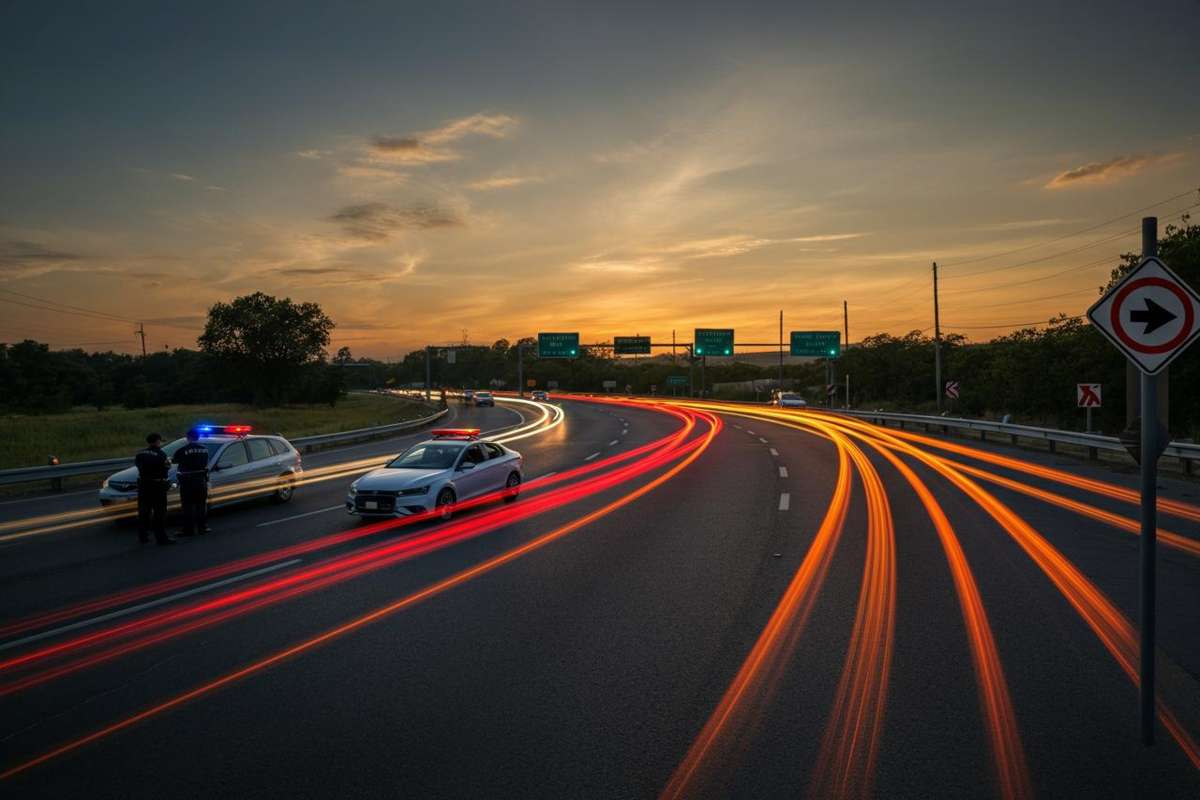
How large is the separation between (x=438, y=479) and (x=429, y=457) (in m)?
1.43

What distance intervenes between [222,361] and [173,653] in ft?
317

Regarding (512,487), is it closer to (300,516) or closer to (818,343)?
(300,516)

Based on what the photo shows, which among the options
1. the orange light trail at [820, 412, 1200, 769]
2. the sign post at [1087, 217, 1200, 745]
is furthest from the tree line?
the sign post at [1087, 217, 1200, 745]

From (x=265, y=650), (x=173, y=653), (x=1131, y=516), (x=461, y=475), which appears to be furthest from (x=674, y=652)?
(x=1131, y=516)

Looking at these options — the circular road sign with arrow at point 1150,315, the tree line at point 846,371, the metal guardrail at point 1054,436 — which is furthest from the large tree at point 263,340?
the circular road sign with arrow at point 1150,315

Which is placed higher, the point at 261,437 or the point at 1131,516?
the point at 261,437

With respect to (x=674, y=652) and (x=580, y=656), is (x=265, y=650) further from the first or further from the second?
(x=674, y=652)

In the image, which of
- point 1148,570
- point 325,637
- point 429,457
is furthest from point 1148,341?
point 429,457

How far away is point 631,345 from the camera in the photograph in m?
92.6

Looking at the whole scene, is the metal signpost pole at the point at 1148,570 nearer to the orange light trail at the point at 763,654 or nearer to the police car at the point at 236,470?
the orange light trail at the point at 763,654

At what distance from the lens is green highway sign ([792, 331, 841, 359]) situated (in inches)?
3014

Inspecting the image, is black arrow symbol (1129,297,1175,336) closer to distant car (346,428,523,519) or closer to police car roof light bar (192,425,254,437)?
distant car (346,428,523,519)

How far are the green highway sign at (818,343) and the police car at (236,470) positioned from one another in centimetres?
6444

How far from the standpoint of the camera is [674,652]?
7.25 meters
